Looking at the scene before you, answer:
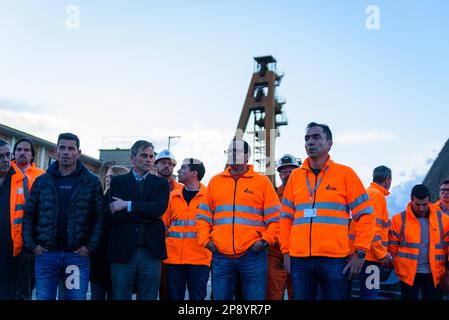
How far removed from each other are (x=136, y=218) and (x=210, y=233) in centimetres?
72

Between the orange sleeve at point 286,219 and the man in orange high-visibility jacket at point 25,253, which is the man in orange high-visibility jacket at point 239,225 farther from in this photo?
the man in orange high-visibility jacket at point 25,253

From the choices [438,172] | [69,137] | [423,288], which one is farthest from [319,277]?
[438,172]

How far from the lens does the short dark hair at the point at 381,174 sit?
5.65m

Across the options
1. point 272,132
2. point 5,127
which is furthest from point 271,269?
point 272,132

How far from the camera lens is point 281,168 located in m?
5.77

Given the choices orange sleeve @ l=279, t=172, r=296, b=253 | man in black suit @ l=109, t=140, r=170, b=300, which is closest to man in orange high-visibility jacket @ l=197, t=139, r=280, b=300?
orange sleeve @ l=279, t=172, r=296, b=253

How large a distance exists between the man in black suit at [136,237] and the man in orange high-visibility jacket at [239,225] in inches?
17.3

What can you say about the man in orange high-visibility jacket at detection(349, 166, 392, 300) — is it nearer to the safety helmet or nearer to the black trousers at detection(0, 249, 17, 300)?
the safety helmet

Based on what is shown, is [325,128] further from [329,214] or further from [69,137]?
[69,137]

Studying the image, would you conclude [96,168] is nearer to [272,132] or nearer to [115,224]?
[272,132]

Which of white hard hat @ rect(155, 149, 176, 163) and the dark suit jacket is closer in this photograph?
the dark suit jacket

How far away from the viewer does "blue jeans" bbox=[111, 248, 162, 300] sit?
4.39 meters

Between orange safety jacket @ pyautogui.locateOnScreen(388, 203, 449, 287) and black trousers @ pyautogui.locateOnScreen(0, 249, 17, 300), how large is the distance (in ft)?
13.4

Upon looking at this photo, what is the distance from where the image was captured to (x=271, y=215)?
4.54 m
